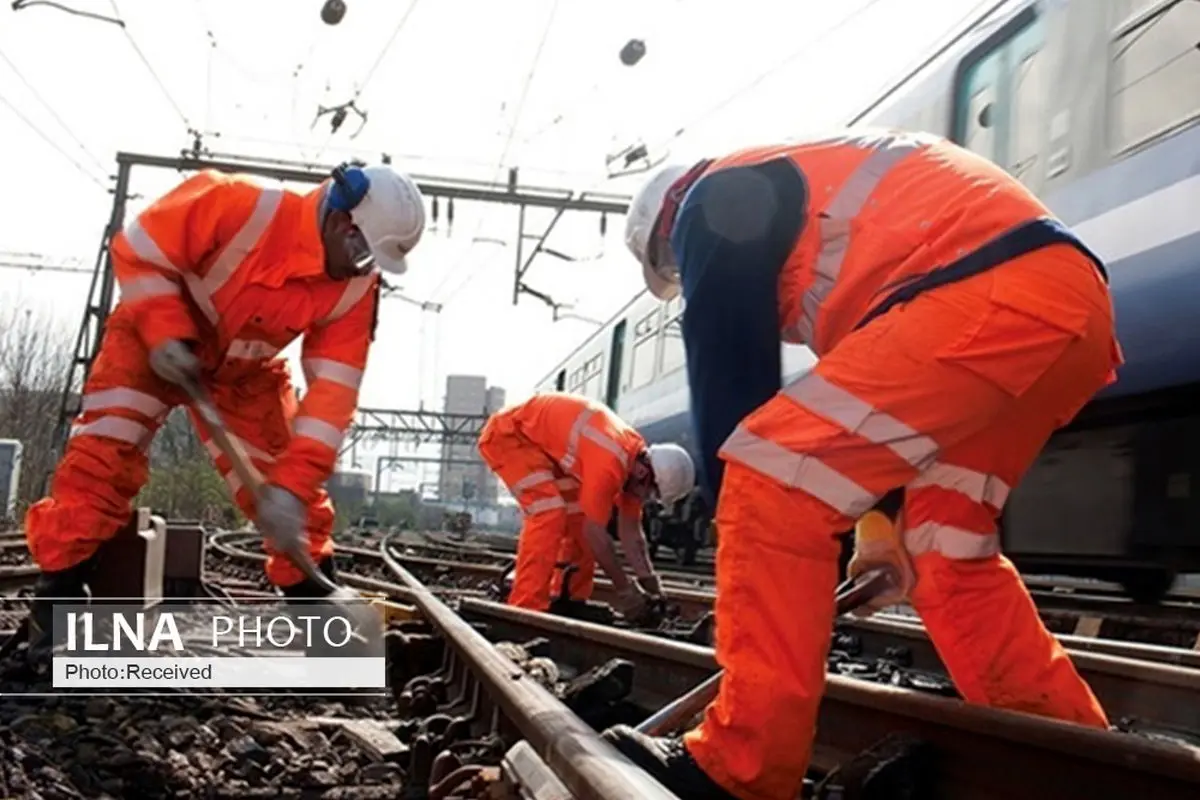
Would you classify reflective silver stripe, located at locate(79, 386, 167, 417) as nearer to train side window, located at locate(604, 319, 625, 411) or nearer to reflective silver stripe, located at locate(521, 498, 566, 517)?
reflective silver stripe, located at locate(521, 498, 566, 517)

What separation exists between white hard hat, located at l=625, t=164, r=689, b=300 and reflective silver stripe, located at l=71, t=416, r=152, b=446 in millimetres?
2351

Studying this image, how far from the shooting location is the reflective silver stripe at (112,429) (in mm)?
4473

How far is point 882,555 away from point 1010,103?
4.32 metres

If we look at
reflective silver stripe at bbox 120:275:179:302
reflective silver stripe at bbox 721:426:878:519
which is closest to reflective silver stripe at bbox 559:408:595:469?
reflective silver stripe at bbox 120:275:179:302

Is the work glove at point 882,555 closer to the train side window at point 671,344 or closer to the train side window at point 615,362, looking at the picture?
the train side window at point 671,344

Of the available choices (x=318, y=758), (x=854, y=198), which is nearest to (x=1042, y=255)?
(x=854, y=198)

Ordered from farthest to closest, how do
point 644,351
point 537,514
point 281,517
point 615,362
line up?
point 615,362
point 644,351
point 537,514
point 281,517

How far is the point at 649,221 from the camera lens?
9.80 feet

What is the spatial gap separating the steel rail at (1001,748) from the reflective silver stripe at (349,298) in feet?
6.82

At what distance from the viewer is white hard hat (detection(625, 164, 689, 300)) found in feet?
9.73

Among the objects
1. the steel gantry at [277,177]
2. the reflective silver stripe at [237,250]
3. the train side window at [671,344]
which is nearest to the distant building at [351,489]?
the steel gantry at [277,177]

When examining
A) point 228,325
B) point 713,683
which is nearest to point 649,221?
point 713,683

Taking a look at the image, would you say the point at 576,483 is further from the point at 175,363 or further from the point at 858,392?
the point at 858,392

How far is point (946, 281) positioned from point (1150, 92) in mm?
3650
